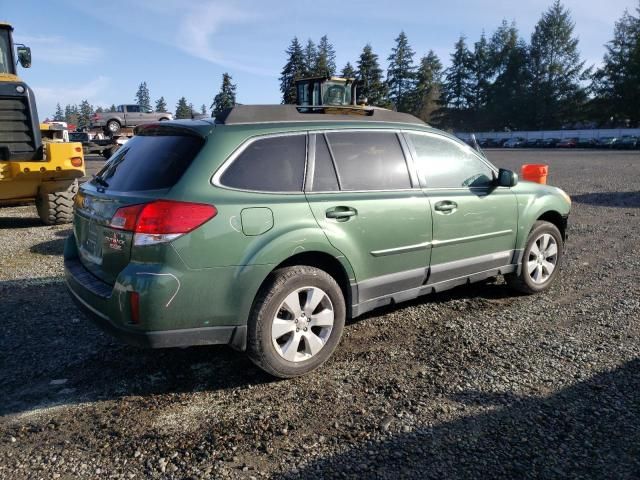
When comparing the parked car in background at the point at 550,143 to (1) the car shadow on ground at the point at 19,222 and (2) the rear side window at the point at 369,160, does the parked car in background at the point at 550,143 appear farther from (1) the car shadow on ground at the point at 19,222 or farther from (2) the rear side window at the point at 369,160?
(2) the rear side window at the point at 369,160

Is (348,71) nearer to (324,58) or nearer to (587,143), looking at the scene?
(324,58)

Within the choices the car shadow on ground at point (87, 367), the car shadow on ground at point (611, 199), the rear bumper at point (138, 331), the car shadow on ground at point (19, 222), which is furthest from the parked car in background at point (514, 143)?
the rear bumper at point (138, 331)

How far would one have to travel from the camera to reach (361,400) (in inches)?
129

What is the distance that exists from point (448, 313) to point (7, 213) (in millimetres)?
10076

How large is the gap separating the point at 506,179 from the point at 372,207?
168 centimetres

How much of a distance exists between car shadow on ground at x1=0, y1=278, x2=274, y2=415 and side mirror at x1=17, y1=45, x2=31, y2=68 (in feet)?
20.8

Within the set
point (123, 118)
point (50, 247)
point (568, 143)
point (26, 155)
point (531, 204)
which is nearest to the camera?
point (531, 204)

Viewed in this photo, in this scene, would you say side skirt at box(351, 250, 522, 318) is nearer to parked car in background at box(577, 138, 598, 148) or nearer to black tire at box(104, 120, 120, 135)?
black tire at box(104, 120, 120, 135)

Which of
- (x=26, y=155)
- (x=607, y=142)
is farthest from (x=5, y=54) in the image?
(x=607, y=142)

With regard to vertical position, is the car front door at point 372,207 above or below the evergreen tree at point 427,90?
below

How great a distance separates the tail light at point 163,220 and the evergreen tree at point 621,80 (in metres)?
76.1

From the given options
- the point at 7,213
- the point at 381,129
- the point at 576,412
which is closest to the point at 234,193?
the point at 381,129

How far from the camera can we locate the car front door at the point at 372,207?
3693 mm

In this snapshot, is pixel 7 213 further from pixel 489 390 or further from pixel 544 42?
pixel 544 42
